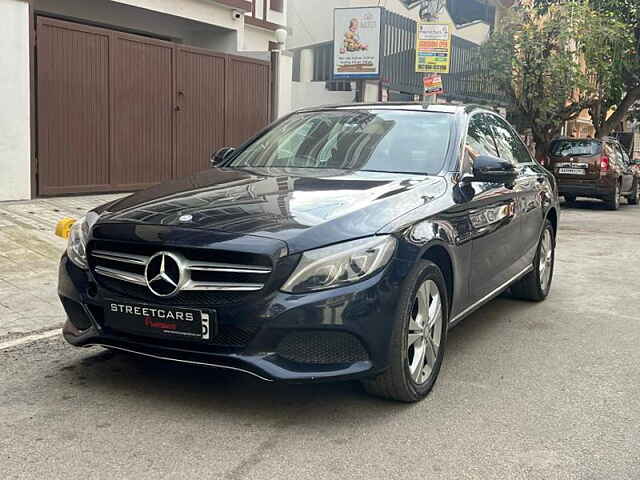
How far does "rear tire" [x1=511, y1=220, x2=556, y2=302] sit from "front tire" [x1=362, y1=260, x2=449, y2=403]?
2.41 m

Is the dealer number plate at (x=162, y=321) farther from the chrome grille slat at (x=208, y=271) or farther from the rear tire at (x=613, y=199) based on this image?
the rear tire at (x=613, y=199)

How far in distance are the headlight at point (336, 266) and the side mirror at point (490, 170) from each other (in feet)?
4.66

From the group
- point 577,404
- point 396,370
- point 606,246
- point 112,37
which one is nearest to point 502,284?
point 577,404

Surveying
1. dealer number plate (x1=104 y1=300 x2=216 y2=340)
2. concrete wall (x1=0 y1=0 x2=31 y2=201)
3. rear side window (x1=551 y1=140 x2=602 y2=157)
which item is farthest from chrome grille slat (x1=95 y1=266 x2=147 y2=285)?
rear side window (x1=551 y1=140 x2=602 y2=157)

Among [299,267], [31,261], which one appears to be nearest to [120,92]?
[31,261]

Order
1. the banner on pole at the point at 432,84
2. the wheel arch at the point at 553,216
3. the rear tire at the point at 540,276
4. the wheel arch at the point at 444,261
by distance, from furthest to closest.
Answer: the banner on pole at the point at 432,84 → the wheel arch at the point at 553,216 → the rear tire at the point at 540,276 → the wheel arch at the point at 444,261

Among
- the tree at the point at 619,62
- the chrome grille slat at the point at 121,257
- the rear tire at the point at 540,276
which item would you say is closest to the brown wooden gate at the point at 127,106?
the rear tire at the point at 540,276

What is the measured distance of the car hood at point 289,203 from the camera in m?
3.73

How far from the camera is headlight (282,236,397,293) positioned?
3.58 meters

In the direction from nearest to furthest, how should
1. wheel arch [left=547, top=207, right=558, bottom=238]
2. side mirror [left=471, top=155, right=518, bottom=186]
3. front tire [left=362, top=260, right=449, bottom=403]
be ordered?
front tire [left=362, top=260, right=449, bottom=403]
side mirror [left=471, top=155, right=518, bottom=186]
wheel arch [left=547, top=207, right=558, bottom=238]

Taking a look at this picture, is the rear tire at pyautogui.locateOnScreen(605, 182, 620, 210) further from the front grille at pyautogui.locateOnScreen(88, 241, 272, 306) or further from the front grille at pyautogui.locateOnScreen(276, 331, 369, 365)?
the front grille at pyautogui.locateOnScreen(88, 241, 272, 306)

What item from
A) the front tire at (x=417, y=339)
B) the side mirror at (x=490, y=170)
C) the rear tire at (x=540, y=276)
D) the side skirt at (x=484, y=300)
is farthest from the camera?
the rear tire at (x=540, y=276)

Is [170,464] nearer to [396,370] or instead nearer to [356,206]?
[396,370]

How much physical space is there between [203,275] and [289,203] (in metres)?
0.64
